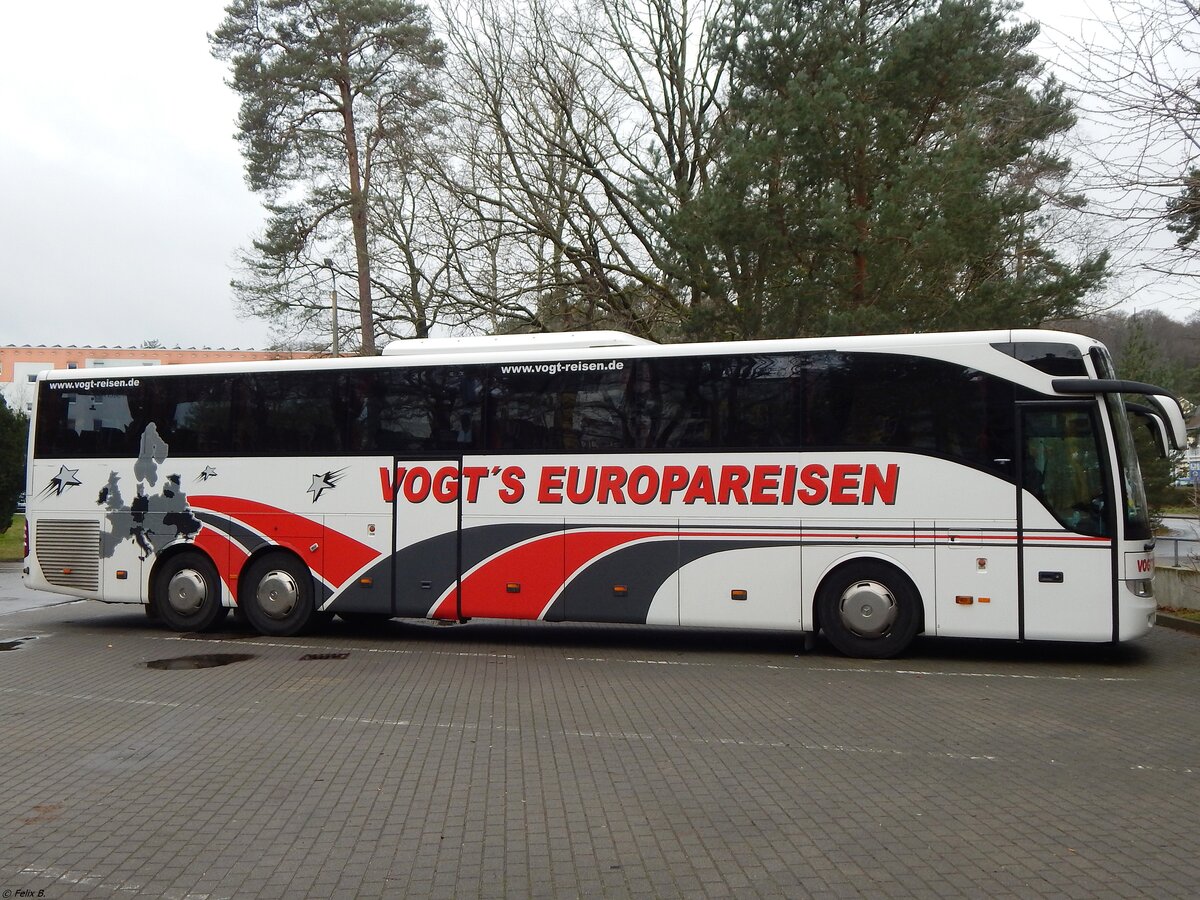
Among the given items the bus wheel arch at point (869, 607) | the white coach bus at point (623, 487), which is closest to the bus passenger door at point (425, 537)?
the white coach bus at point (623, 487)

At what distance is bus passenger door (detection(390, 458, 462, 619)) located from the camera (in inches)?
521

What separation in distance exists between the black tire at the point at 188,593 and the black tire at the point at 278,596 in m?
0.49

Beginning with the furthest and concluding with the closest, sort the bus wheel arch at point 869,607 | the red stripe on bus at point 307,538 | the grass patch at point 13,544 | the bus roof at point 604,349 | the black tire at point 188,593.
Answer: the grass patch at point 13,544, the black tire at point 188,593, the red stripe on bus at point 307,538, the bus wheel arch at point 869,607, the bus roof at point 604,349

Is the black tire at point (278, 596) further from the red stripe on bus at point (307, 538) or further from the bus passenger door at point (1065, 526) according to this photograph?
the bus passenger door at point (1065, 526)

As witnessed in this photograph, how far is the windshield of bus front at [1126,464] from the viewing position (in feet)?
36.3

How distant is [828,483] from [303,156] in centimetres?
2381

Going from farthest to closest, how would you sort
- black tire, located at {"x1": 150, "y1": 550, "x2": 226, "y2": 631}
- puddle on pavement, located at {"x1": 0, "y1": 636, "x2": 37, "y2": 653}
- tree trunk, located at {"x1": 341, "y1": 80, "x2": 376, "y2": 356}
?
tree trunk, located at {"x1": 341, "y1": 80, "x2": 376, "y2": 356} → black tire, located at {"x1": 150, "y1": 550, "x2": 226, "y2": 631} → puddle on pavement, located at {"x1": 0, "y1": 636, "x2": 37, "y2": 653}

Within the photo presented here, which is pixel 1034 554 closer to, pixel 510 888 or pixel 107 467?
pixel 510 888

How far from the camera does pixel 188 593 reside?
14.4 metres

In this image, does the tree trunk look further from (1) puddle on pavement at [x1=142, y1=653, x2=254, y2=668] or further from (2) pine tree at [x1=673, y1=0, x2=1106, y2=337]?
(1) puddle on pavement at [x1=142, y1=653, x2=254, y2=668]

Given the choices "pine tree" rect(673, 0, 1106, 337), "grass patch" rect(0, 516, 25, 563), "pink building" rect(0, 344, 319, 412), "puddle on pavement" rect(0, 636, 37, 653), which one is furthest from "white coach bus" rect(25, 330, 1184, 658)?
"pink building" rect(0, 344, 319, 412)

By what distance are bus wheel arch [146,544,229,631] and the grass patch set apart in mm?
10468

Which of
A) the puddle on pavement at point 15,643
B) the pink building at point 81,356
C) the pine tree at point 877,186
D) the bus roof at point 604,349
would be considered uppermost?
the pink building at point 81,356

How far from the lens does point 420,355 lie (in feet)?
45.1
